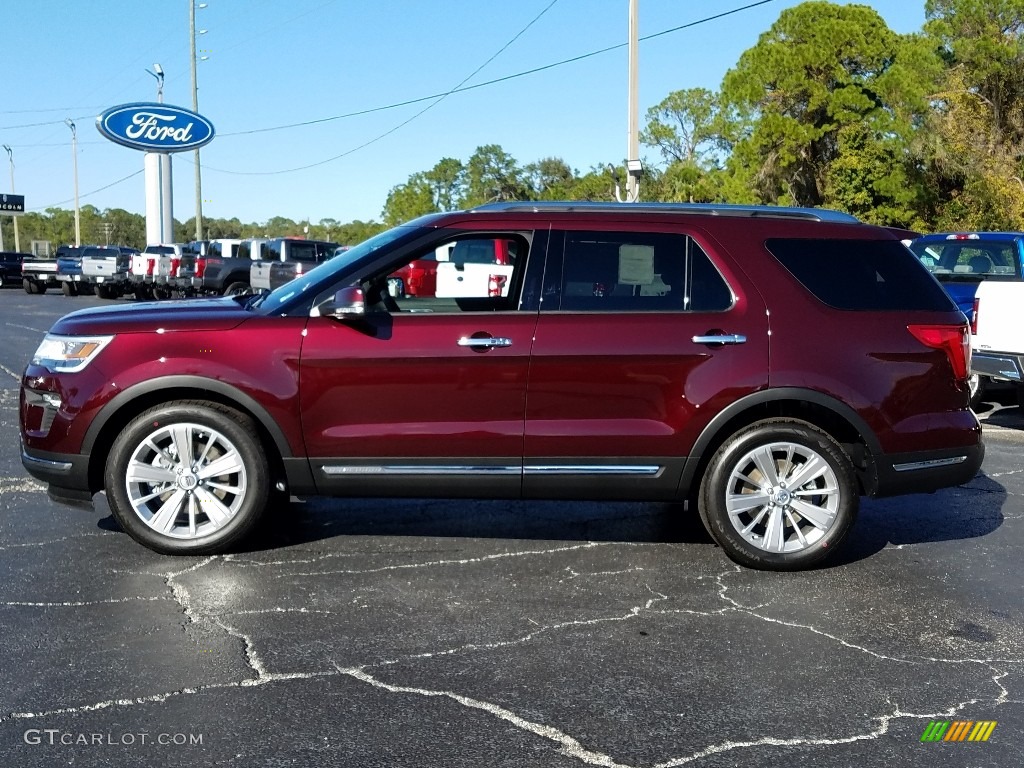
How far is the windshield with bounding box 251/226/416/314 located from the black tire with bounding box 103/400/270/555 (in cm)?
63

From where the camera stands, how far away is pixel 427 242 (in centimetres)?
553

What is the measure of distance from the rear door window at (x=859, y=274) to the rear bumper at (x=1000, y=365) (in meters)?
4.21

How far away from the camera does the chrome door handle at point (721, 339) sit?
5383 mm

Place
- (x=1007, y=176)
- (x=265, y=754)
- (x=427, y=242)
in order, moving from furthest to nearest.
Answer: (x=1007, y=176) → (x=427, y=242) → (x=265, y=754)

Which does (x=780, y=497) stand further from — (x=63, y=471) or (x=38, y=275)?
(x=38, y=275)

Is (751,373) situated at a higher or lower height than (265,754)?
higher

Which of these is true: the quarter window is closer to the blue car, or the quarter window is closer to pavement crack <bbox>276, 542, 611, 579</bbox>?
pavement crack <bbox>276, 542, 611, 579</bbox>

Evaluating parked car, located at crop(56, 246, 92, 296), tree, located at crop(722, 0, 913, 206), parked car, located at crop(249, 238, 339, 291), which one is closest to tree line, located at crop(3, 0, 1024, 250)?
tree, located at crop(722, 0, 913, 206)

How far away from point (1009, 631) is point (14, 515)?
17.9ft

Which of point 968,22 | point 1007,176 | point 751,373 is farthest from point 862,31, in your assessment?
point 751,373

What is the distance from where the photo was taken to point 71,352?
545 cm

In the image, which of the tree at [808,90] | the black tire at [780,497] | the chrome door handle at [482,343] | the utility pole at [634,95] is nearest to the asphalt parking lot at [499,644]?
the black tire at [780,497]

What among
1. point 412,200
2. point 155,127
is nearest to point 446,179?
point 412,200

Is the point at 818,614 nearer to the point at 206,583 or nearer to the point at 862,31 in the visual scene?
the point at 206,583
